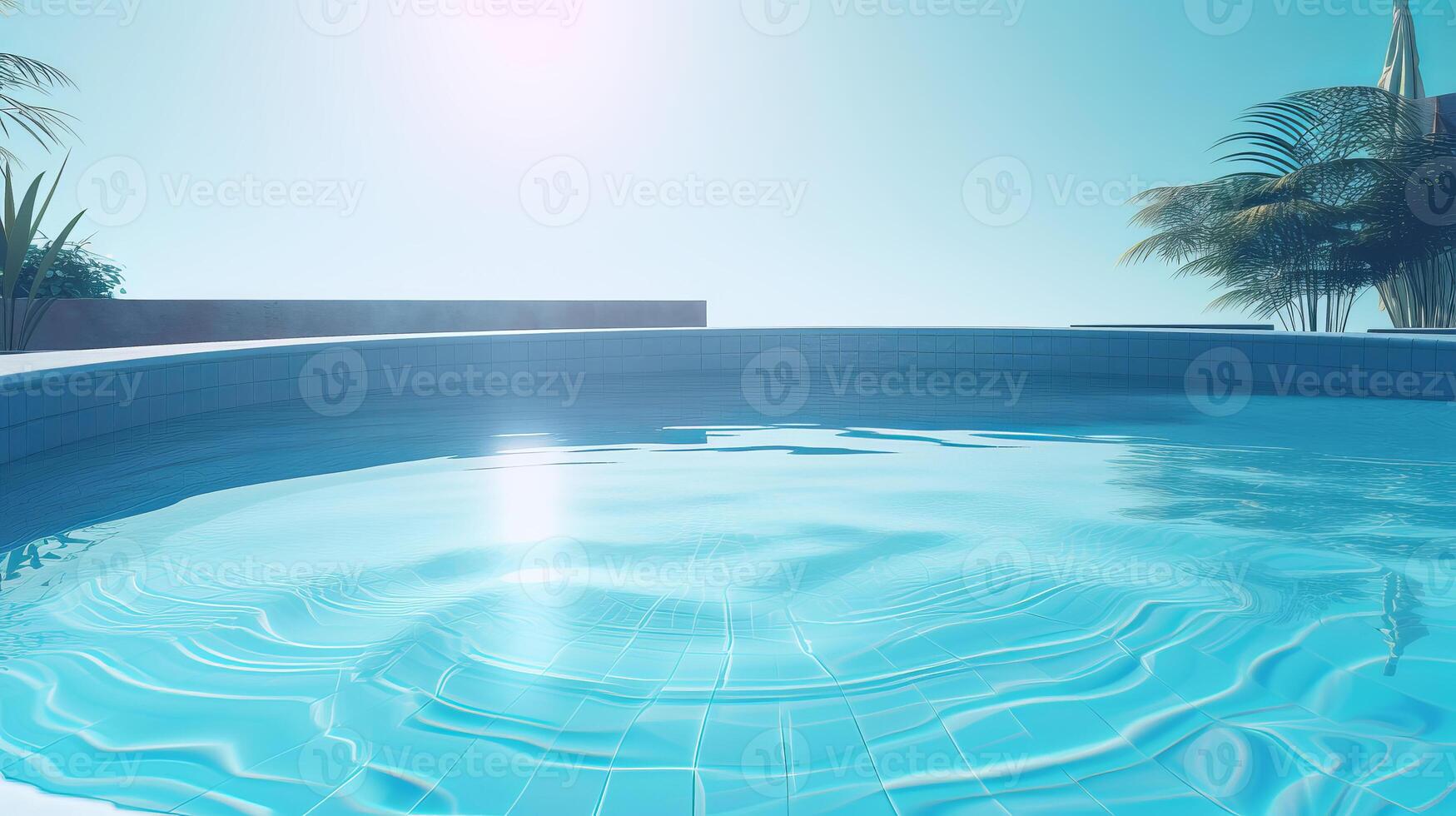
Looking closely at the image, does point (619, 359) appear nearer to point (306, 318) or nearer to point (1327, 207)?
point (306, 318)

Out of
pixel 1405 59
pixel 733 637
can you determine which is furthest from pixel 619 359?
pixel 1405 59

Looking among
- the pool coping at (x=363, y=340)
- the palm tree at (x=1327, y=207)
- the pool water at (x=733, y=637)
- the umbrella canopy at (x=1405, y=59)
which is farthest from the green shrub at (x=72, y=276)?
the umbrella canopy at (x=1405, y=59)

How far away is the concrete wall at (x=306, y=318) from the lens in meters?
7.35

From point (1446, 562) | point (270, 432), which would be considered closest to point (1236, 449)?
point (1446, 562)

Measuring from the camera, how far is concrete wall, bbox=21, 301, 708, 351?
7348 millimetres

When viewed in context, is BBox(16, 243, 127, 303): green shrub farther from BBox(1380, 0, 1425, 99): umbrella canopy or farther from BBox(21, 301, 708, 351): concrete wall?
BBox(1380, 0, 1425, 99): umbrella canopy

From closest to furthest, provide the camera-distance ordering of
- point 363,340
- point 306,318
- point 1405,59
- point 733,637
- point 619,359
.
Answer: point 733,637, point 363,340, point 619,359, point 306,318, point 1405,59

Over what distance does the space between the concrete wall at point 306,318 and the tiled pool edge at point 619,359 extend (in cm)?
226

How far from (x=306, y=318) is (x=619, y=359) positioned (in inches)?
130

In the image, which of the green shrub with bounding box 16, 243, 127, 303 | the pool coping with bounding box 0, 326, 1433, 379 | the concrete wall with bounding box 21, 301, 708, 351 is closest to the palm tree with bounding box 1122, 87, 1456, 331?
the pool coping with bounding box 0, 326, 1433, 379

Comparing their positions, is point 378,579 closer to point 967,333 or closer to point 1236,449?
point 1236,449

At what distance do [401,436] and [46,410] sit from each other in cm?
124

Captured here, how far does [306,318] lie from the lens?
7.94 metres

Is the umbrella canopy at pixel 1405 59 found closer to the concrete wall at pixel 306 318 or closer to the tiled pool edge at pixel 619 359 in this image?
the tiled pool edge at pixel 619 359
